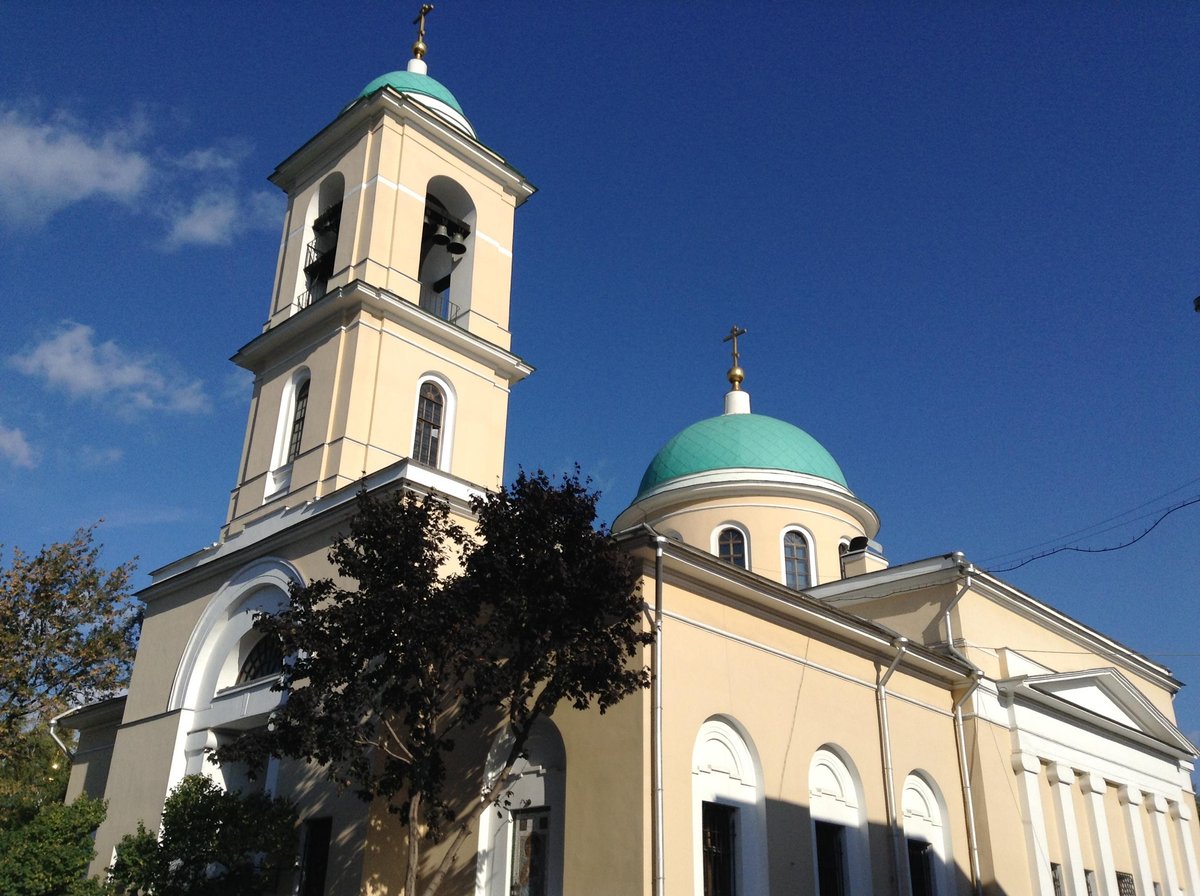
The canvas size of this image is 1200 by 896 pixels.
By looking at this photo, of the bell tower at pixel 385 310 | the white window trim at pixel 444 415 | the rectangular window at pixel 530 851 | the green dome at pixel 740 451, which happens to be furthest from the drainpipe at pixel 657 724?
the green dome at pixel 740 451

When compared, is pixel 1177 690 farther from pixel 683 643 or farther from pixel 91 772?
pixel 91 772

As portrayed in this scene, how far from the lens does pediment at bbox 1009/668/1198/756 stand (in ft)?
66.7

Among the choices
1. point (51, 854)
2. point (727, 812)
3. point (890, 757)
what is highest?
point (890, 757)

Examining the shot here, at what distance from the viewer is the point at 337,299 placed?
19.5 meters

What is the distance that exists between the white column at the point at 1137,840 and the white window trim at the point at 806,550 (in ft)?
24.3

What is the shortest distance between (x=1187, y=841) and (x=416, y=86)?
22.3 metres

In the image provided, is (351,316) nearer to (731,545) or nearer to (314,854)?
(314,854)

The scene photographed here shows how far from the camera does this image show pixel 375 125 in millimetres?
21375

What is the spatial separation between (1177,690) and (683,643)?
18.2 metres

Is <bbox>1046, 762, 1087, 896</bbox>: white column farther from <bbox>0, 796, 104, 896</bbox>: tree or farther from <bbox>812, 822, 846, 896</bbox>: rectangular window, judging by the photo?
<bbox>0, 796, 104, 896</bbox>: tree

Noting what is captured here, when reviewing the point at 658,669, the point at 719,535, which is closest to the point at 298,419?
the point at 658,669

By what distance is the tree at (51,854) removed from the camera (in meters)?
17.2

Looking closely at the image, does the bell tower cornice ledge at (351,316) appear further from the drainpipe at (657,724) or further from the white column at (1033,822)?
the white column at (1033,822)

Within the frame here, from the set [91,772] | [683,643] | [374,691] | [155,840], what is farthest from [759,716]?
Result: [91,772]
